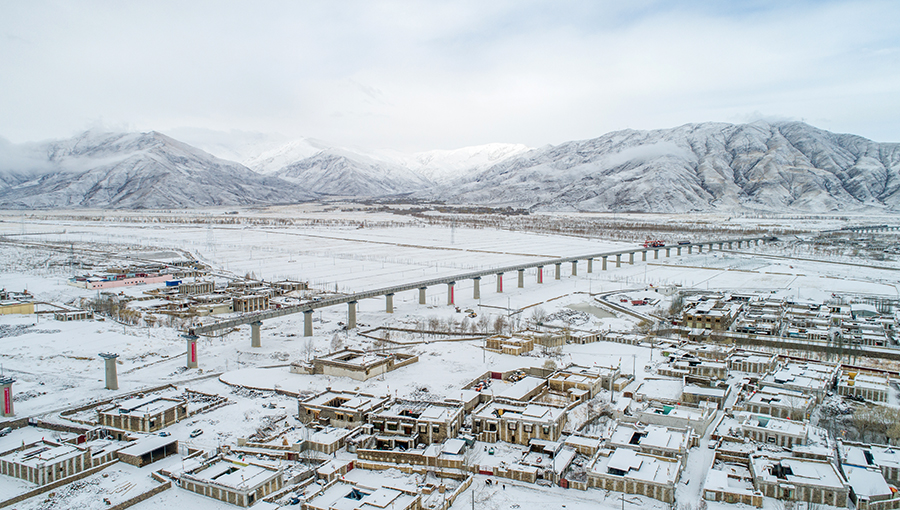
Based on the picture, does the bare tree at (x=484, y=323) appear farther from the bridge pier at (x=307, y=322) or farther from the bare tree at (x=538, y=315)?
the bridge pier at (x=307, y=322)

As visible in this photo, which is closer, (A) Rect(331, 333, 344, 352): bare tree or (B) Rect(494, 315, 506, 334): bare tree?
(A) Rect(331, 333, 344, 352): bare tree

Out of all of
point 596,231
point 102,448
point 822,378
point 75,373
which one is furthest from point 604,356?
point 596,231

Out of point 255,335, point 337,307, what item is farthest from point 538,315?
point 255,335

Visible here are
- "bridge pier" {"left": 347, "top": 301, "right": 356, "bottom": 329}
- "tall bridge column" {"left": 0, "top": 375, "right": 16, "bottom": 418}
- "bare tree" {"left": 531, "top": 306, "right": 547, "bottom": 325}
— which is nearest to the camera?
"tall bridge column" {"left": 0, "top": 375, "right": 16, "bottom": 418}

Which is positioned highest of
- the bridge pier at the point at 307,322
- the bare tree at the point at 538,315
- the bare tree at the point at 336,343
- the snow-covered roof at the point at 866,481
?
the bridge pier at the point at 307,322

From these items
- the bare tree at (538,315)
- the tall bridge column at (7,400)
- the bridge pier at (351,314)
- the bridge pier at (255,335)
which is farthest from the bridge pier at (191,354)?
the bare tree at (538,315)

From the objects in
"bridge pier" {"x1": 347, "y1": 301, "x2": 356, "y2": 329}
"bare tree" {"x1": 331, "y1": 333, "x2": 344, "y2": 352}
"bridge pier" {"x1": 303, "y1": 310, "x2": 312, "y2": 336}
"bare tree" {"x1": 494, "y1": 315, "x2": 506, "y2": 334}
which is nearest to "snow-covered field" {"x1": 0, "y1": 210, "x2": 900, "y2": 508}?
"bare tree" {"x1": 331, "y1": 333, "x2": 344, "y2": 352}

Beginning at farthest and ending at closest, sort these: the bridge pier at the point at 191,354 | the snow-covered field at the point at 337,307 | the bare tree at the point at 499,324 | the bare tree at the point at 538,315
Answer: the bare tree at the point at 538,315
the bare tree at the point at 499,324
the bridge pier at the point at 191,354
the snow-covered field at the point at 337,307

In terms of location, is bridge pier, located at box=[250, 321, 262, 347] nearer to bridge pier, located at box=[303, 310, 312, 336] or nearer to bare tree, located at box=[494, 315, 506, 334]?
bridge pier, located at box=[303, 310, 312, 336]

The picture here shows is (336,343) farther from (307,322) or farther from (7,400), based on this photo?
(7,400)
